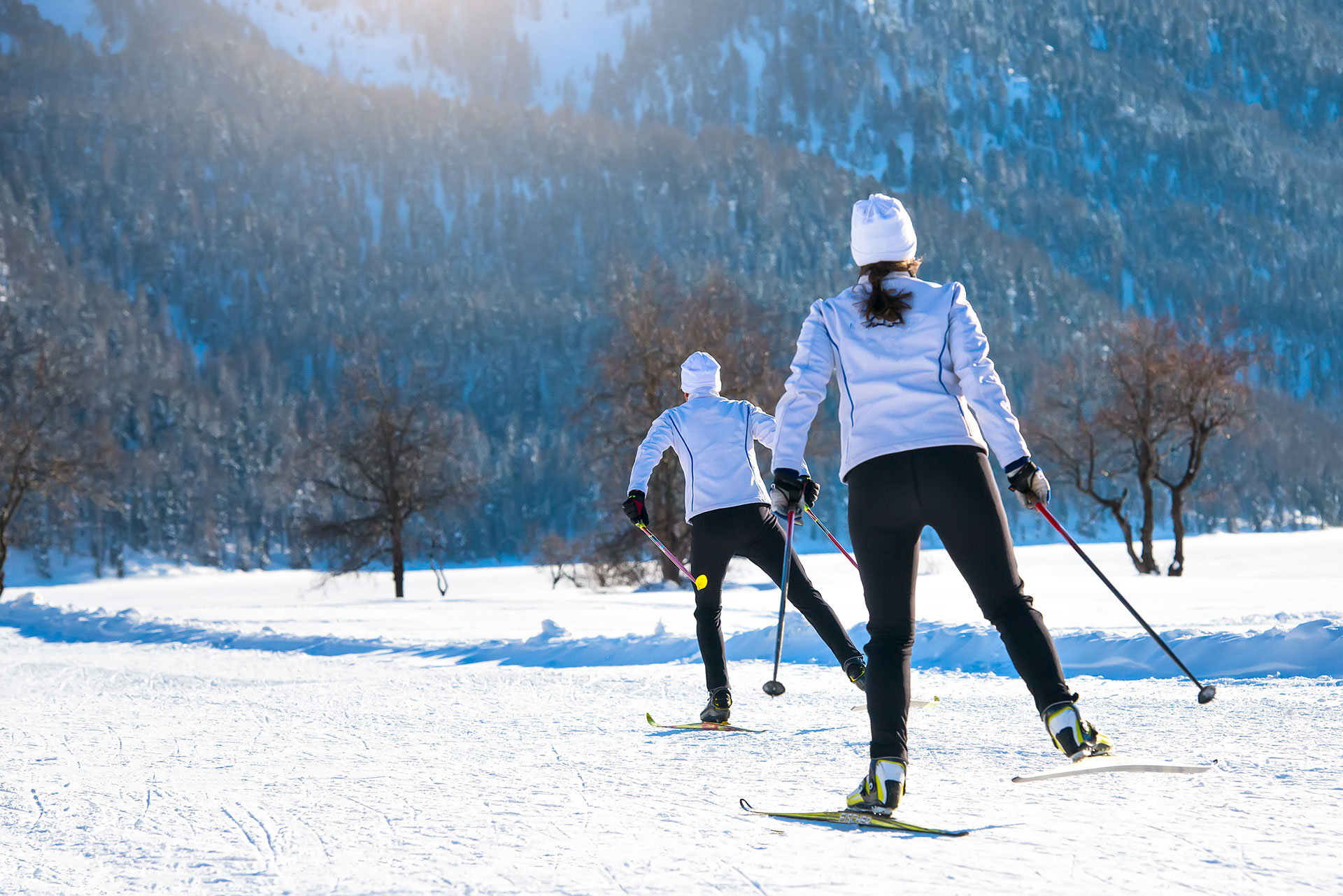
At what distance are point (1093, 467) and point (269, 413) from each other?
134m

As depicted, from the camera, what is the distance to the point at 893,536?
3.29 m

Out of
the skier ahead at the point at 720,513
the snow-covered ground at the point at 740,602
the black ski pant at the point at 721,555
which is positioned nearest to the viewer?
the skier ahead at the point at 720,513

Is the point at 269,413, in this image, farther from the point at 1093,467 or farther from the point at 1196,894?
the point at 1196,894

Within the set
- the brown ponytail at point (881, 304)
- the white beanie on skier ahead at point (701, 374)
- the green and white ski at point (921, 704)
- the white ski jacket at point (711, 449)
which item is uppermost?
the white beanie on skier ahead at point (701, 374)

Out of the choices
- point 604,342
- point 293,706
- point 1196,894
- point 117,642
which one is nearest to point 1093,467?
point 604,342

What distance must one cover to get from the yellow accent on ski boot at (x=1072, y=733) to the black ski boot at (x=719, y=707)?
2.43m

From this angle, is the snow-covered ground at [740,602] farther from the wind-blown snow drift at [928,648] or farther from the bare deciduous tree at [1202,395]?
the bare deciduous tree at [1202,395]

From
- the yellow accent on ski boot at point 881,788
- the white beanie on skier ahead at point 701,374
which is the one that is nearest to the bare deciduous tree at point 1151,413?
the white beanie on skier ahead at point 701,374

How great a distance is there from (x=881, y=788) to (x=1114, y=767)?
0.68 meters

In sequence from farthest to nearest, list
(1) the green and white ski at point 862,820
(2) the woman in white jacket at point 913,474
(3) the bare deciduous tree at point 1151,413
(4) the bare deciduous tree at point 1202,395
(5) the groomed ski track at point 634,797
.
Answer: (3) the bare deciduous tree at point 1151,413 → (4) the bare deciduous tree at point 1202,395 → (2) the woman in white jacket at point 913,474 → (1) the green and white ski at point 862,820 → (5) the groomed ski track at point 634,797

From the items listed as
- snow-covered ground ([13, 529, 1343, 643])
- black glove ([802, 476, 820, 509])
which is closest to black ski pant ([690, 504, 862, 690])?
black glove ([802, 476, 820, 509])

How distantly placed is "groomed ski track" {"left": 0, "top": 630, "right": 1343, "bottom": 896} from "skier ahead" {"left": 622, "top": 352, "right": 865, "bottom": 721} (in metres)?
0.46

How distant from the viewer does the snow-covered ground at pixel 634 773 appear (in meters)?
2.67

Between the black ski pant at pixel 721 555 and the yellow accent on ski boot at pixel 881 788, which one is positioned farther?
the black ski pant at pixel 721 555
